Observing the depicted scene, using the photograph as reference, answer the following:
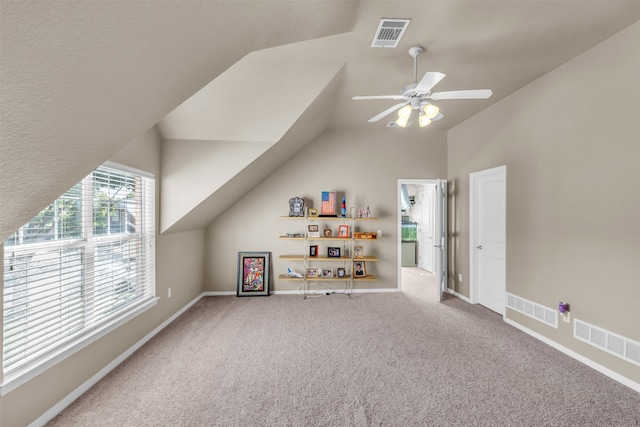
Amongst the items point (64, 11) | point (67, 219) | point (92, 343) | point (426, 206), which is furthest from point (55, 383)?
point (426, 206)

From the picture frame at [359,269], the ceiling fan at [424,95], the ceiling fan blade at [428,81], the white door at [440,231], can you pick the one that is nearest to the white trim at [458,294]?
the white door at [440,231]

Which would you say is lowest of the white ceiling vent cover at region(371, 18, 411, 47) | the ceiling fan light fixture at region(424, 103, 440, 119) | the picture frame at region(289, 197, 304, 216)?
the picture frame at region(289, 197, 304, 216)

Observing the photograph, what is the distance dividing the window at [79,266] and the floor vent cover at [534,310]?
4.10m

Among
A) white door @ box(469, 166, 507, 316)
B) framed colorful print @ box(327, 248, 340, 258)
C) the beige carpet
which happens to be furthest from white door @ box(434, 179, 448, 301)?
framed colorful print @ box(327, 248, 340, 258)

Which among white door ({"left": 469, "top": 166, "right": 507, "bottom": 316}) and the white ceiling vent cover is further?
white door ({"left": 469, "top": 166, "right": 507, "bottom": 316})

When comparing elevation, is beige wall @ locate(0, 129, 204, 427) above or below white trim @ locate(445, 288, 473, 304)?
above

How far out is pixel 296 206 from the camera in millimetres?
4688

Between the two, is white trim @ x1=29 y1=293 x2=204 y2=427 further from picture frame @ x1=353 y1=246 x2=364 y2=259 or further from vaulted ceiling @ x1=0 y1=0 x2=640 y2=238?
picture frame @ x1=353 y1=246 x2=364 y2=259

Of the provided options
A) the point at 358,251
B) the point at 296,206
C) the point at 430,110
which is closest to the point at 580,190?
the point at 430,110

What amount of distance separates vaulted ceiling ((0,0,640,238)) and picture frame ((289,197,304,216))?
1145 mm

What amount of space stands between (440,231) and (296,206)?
2257mm

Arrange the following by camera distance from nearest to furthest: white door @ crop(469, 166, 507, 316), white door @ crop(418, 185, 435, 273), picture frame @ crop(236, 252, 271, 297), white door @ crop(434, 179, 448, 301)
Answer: white door @ crop(469, 166, 507, 316) < white door @ crop(434, 179, 448, 301) < picture frame @ crop(236, 252, 271, 297) < white door @ crop(418, 185, 435, 273)

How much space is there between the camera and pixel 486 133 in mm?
3984

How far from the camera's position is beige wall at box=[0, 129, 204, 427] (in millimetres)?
1763
